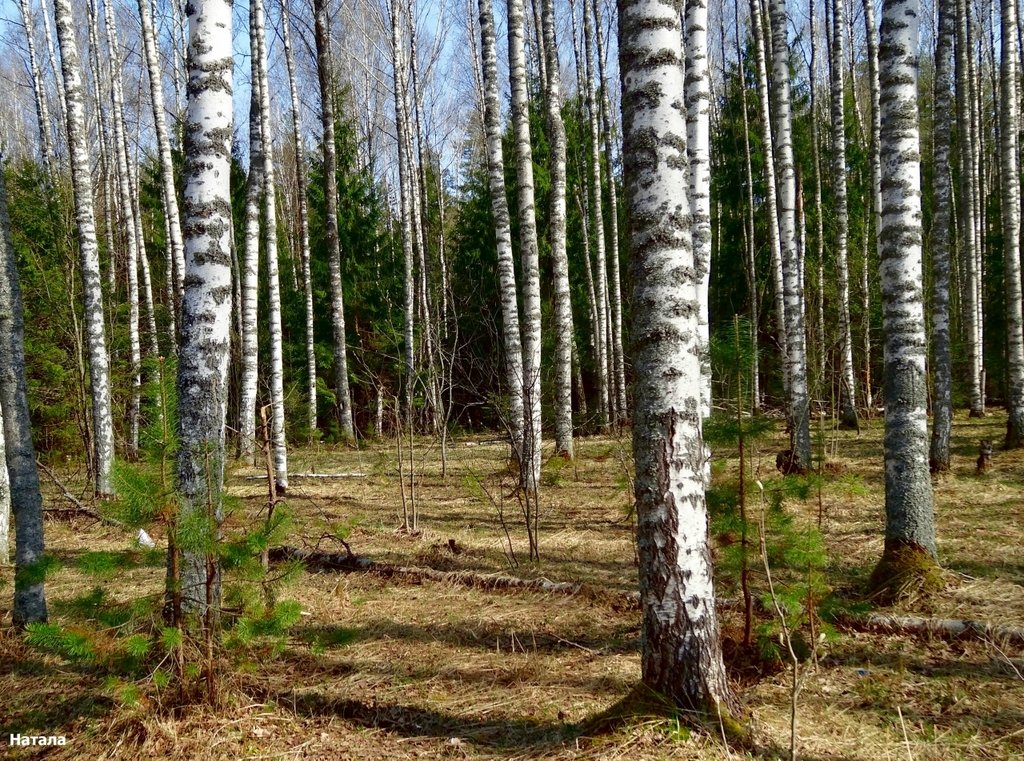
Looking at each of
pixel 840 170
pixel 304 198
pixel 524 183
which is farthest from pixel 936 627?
pixel 304 198

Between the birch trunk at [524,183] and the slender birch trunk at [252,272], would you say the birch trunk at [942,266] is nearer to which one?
the birch trunk at [524,183]

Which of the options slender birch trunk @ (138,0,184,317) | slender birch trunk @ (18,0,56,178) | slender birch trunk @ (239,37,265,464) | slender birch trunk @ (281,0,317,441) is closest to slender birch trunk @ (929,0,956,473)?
slender birch trunk @ (239,37,265,464)

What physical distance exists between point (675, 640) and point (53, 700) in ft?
10.6

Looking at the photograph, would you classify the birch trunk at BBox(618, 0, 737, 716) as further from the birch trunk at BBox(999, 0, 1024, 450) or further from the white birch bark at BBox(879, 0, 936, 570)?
the birch trunk at BBox(999, 0, 1024, 450)

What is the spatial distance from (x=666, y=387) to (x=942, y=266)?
748cm

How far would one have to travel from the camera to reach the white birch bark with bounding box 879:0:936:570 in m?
4.43

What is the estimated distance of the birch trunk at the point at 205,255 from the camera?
336 cm

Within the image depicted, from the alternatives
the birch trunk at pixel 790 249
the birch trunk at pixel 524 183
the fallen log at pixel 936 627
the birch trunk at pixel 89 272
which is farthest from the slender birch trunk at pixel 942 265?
the birch trunk at pixel 89 272

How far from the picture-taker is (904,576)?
429 centimetres

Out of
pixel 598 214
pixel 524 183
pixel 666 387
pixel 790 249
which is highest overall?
pixel 598 214

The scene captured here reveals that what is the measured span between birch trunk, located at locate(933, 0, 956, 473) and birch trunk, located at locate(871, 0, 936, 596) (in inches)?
162

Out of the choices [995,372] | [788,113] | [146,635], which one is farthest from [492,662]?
[995,372]

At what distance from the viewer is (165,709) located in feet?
10.3

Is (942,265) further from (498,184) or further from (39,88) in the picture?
(39,88)
